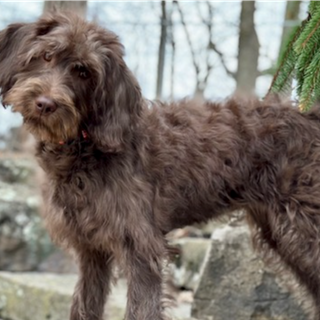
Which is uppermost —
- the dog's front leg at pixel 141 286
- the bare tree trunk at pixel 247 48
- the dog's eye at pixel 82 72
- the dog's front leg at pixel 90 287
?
the dog's eye at pixel 82 72

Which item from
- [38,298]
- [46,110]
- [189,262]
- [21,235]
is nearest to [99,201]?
[46,110]

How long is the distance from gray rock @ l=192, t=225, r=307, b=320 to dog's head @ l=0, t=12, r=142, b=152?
7.14 feet

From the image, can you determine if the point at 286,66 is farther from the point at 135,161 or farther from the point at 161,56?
the point at 161,56

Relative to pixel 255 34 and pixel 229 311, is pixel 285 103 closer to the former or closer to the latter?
pixel 229 311

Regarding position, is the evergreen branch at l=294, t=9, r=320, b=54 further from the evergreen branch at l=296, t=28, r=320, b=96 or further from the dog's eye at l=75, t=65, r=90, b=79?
the dog's eye at l=75, t=65, r=90, b=79

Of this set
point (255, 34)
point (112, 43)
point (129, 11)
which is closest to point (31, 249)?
point (129, 11)

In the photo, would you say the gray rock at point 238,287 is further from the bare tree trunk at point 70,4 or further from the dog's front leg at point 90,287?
the bare tree trunk at point 70,4

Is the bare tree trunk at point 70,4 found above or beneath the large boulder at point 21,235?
above

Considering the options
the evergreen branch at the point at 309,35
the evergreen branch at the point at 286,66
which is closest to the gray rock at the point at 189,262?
the evergreen branch at the point at 286,66

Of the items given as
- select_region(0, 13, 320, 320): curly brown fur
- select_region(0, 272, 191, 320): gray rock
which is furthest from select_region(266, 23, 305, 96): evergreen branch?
select_region(0, 272, 191, 320): gray rock

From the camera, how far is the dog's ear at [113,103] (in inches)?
178

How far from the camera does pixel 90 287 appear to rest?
5328 millimetres

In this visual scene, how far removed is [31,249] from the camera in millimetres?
8805

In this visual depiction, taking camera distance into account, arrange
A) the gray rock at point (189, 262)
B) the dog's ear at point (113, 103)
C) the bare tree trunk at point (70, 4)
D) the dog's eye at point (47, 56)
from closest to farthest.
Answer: the dog's eye at point (47, 56) → the dog's ear at point (113, 103) → the bare tree trunk at point (70, 4) → the gray rock at point (189, 262)
